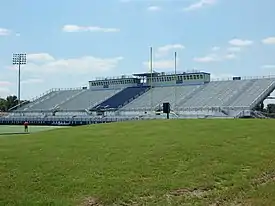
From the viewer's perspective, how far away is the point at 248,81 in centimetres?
8625

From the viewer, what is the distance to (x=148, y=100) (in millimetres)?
91125

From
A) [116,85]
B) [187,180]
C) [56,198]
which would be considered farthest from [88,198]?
[116,85]

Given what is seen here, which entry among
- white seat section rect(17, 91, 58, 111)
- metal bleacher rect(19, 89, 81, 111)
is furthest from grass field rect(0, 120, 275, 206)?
white seat section rect(17, 91, 58, 111)

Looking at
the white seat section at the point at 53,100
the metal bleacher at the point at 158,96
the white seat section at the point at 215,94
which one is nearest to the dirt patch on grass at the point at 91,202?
the white seat section at the point at 215,94

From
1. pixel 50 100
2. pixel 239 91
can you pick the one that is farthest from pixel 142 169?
pixel 50 100

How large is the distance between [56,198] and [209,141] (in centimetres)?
695

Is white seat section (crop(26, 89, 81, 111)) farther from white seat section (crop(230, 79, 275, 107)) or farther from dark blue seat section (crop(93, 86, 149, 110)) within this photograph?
white seat section (crop(230, 79, 275, 107))

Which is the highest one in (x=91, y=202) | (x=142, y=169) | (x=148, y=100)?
(x=148, y=100)

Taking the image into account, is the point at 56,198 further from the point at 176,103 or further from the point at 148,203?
the point at 176,103

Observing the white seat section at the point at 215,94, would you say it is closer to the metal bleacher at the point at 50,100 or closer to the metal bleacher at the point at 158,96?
the metal bleacher at the point at 158,96

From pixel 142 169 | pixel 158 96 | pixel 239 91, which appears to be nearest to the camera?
pixel 142 169

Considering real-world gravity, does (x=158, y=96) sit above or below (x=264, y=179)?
above

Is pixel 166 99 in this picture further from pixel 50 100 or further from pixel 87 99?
pixel 50 100

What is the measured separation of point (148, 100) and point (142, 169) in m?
79.4
